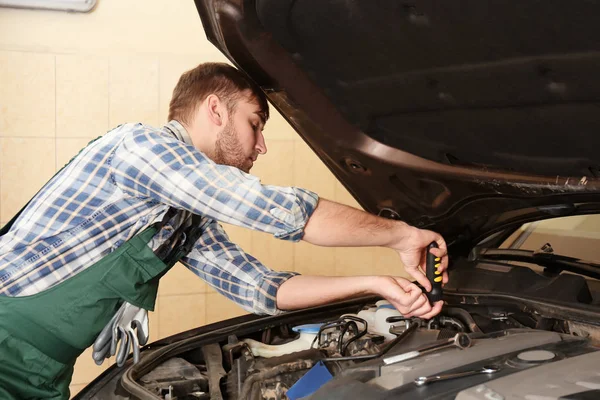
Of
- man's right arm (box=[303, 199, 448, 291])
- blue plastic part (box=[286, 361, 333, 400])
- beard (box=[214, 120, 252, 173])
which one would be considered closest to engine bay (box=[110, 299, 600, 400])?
blue plastic part (box=[286, 361, 333, 400])

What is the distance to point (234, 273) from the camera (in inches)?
68.2

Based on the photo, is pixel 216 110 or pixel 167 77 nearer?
pixel 216 110

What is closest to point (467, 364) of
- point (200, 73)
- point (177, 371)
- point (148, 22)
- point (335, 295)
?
point (335, 295)

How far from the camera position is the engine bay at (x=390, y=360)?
1.08 meters

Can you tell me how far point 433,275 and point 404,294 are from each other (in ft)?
0.36

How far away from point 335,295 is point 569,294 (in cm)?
53

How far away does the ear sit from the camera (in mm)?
1548

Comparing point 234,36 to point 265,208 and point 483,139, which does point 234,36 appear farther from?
point 483,139

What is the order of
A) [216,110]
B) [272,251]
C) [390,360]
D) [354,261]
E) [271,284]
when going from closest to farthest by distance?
1. [390,360]
2. [216,110]
3. [271,284]
4. [272,251]
5. [354,261]

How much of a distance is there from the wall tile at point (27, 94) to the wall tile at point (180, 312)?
96cm

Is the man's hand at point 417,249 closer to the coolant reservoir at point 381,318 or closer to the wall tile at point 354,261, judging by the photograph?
the coolant reservoir at point 381,318

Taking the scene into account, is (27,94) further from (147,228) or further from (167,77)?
(147,228)

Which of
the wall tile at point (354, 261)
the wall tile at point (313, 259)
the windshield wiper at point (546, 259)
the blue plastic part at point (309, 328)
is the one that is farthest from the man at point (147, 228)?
the wall tile at point (354, 261)

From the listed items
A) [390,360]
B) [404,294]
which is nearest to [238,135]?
[404,294]
